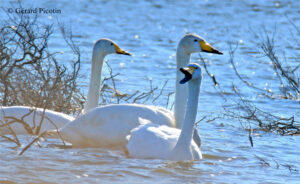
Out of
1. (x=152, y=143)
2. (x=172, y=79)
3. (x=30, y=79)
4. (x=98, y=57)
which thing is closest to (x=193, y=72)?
(x=152, y=143)

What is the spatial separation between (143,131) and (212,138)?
182 centimetres

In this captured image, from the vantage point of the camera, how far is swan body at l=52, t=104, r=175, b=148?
746 cm

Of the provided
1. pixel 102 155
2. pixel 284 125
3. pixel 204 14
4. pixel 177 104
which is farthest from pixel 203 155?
pixel 204 14

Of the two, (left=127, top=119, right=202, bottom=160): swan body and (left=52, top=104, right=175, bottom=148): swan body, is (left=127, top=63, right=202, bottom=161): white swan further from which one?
(left=52, top=104, right=175, bottom=148): swan body

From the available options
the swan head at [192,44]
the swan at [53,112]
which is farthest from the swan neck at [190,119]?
the swan at [53,112]

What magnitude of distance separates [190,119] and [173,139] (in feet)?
0.92

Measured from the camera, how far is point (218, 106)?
11.0 metres

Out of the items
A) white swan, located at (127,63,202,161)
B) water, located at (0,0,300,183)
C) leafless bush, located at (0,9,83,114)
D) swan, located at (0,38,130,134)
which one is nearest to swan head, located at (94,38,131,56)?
swan, located at (0,38,130,134)

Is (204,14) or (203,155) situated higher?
(204,14)

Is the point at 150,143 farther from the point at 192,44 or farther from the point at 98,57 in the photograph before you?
the point at 98,57

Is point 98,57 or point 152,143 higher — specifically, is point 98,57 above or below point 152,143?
above

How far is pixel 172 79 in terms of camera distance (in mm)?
13453

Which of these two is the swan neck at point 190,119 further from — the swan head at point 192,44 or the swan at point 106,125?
the swan head at point 192,44

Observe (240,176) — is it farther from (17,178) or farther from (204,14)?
(204,14)
